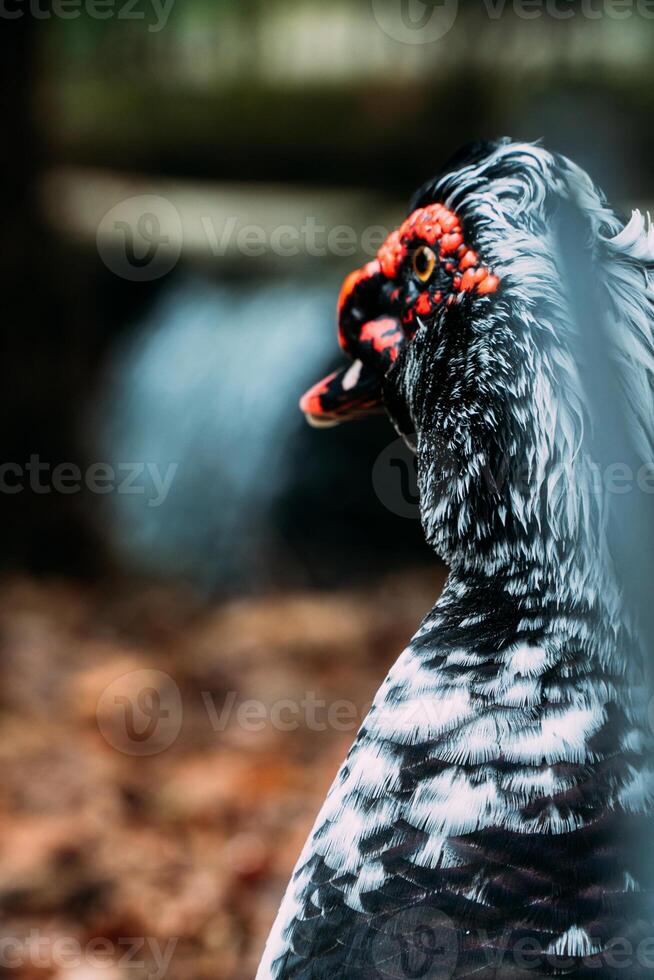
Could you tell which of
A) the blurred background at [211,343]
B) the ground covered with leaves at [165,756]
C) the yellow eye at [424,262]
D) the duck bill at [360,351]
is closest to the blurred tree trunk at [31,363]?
the blurred background at [211,343]

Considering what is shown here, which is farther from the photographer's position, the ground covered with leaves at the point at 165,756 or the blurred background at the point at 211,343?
the blurred background at the point at 211,343

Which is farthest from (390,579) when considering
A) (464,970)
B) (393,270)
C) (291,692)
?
(464,970)

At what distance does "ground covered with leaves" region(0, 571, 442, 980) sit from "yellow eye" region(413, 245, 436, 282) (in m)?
1.63

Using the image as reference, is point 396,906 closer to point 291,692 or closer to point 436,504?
point 436,504

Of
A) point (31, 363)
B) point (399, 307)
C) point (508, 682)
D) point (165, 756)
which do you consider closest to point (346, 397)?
point (399, 307)

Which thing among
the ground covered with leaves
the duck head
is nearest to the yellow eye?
the duck head

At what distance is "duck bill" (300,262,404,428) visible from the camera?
1601mm

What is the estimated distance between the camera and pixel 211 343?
442cm

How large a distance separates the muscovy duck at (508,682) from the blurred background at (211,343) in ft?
6.41

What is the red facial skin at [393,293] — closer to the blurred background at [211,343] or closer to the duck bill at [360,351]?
the duck bill at [360,351]

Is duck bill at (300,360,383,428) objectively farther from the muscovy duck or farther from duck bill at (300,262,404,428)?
the muscovy duck

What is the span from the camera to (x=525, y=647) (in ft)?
4.27

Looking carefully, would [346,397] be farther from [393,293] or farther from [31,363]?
[31,363]

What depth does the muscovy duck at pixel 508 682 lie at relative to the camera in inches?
46.6
